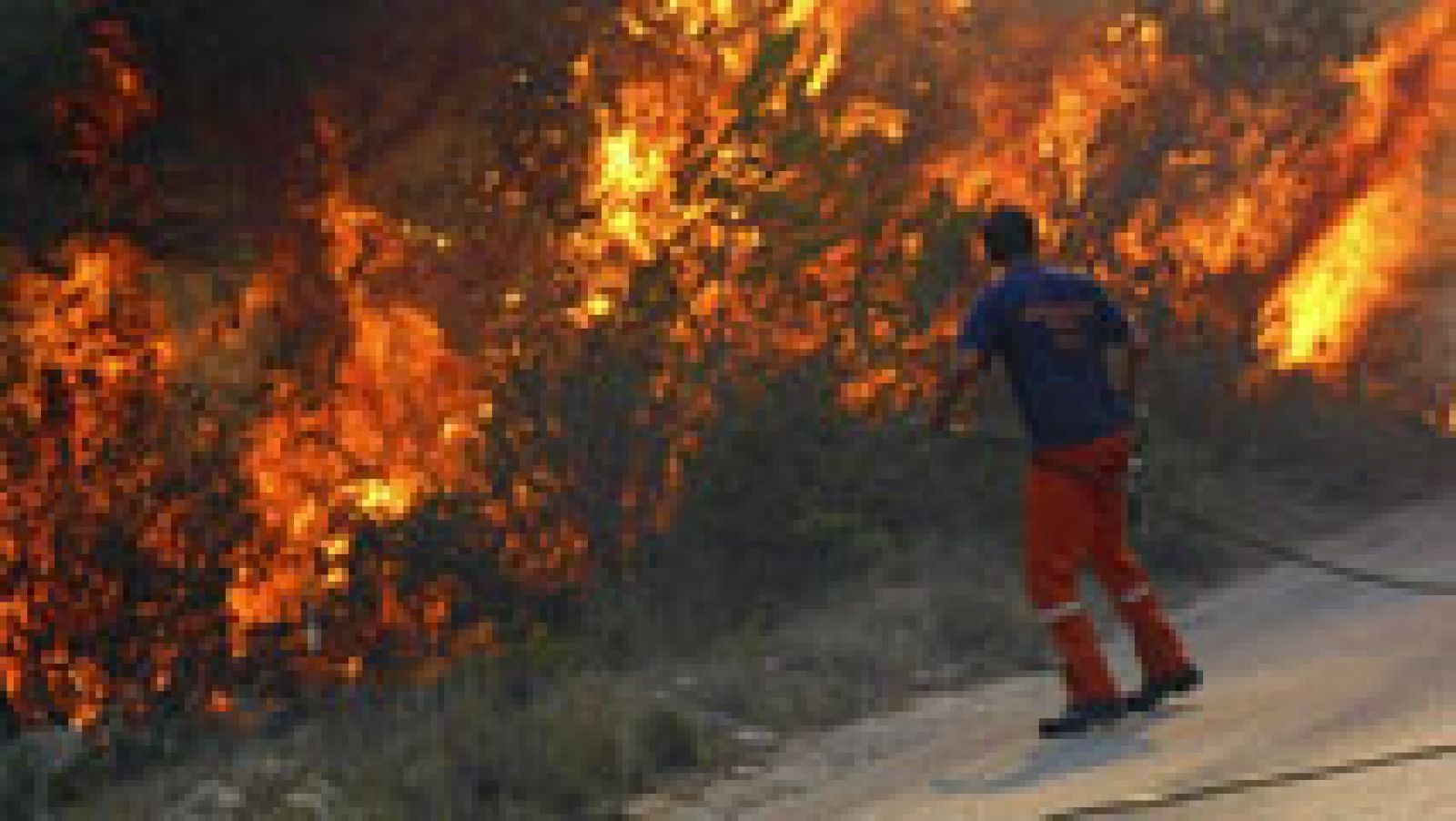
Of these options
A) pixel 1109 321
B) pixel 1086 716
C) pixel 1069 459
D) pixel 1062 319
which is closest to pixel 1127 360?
pixel 1109 321

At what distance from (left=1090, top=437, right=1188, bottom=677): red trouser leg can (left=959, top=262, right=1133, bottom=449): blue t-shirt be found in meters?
0.14

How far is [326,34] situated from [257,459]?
115 inches

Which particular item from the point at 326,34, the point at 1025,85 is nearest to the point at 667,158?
the point at 326,34

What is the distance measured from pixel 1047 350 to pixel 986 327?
25 cm

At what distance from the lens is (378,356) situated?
13141mm

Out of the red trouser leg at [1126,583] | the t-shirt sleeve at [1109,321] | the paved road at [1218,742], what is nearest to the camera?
the paved road at [1218,742]

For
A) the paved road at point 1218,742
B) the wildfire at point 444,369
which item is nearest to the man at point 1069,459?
the paved road at point 1218,742

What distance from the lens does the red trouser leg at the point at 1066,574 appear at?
8.24 metres

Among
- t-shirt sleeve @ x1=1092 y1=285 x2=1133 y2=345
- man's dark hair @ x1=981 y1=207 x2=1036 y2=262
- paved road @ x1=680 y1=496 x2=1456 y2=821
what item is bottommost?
paved road @ x1=680 y1=496 x2=1456 y2=821

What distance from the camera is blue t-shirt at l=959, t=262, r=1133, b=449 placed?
8.34 m

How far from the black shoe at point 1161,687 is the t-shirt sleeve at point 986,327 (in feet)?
4.63

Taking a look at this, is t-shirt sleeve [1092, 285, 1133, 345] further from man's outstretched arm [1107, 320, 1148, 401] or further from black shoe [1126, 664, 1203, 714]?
black shoe [1126, 664, 1203, 714]

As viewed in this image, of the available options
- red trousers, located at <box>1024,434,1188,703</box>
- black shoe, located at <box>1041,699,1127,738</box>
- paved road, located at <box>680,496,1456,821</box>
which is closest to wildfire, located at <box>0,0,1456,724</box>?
paved road, located at <box>680,496,1456,821</box>

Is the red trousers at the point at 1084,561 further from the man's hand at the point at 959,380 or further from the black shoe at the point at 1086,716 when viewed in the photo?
the man's hand at the point at 959,380
